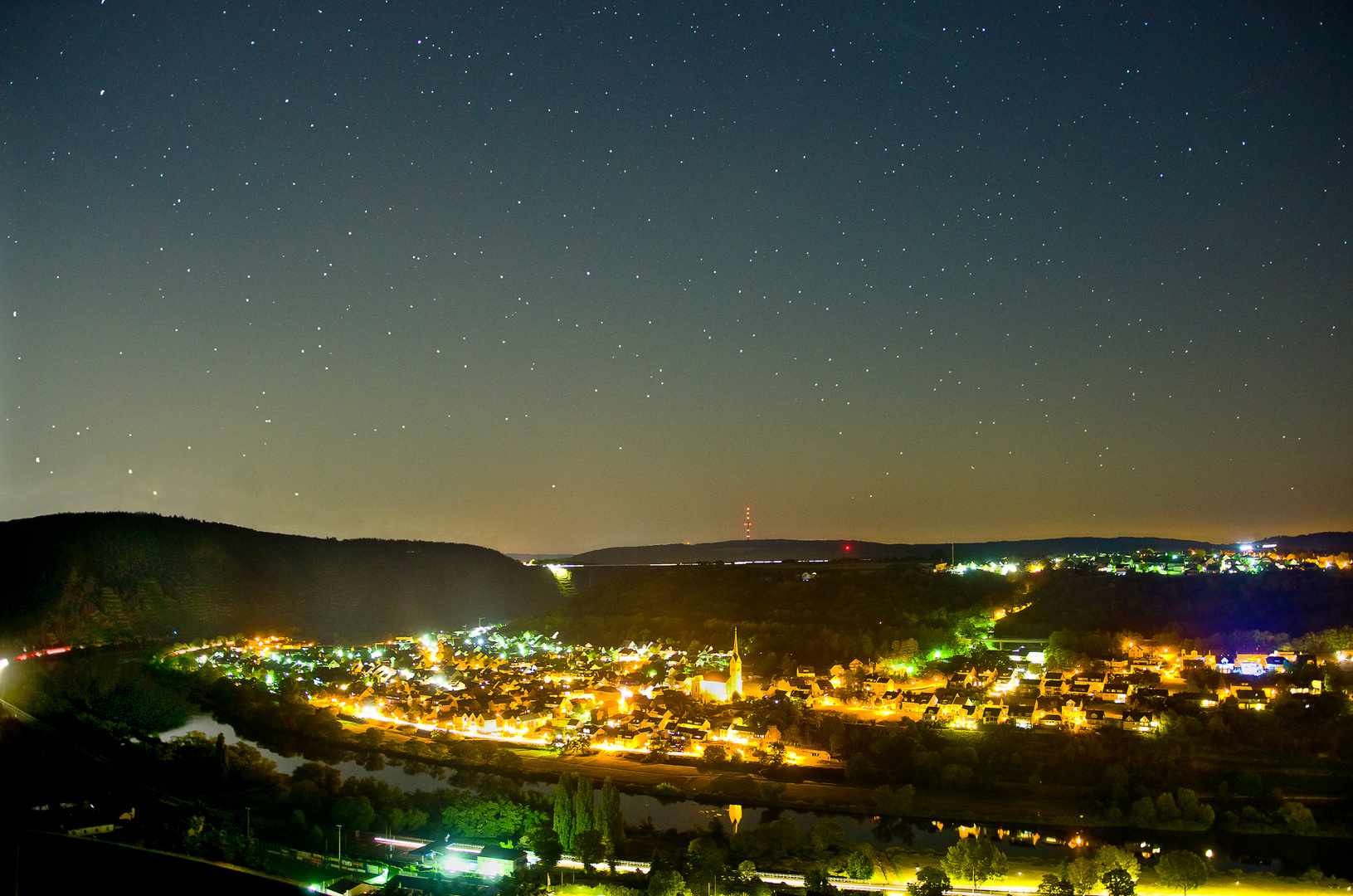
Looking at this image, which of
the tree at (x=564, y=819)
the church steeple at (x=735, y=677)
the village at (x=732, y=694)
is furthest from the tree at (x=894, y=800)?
the church steeple at (x=735, y=677)

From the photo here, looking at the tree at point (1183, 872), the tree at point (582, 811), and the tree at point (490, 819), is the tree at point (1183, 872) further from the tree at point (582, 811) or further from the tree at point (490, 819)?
the tree at point (490, 819)

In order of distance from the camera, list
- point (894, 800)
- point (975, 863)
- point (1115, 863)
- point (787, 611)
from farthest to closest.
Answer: point (787, 611), point (894, 800), point (975, 863), point (1115, 863)

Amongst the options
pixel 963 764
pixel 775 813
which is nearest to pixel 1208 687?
pixel 963 764

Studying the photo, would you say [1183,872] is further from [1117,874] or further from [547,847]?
[547,847]

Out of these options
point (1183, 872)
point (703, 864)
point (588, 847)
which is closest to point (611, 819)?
point (588, 847)

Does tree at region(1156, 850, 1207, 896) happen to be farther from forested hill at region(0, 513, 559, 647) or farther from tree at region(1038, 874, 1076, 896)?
forested hill at region(0, 513, 559, 647)

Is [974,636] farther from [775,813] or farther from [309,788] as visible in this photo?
[309,788]
